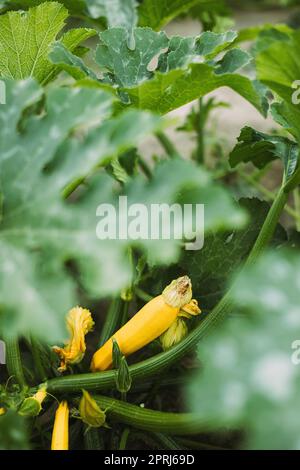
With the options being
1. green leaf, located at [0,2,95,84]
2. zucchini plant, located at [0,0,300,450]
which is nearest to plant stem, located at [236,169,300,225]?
zucchini plant, located at [0,0,300,450]

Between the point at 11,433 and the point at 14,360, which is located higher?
the point at 14,360

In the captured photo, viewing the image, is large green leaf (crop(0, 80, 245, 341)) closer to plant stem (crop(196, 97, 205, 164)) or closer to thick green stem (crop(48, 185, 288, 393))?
thick green stem (crop(48, 185, 288, 393))

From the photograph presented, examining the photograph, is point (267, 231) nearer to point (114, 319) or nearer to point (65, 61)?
point (114, 319)

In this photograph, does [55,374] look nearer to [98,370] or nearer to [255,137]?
[98,370]

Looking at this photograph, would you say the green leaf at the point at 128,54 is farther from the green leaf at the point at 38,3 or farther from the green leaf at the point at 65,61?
the green leaf at the point at 38,3

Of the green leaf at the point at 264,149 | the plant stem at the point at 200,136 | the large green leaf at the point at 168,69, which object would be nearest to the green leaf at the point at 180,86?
the large green leaf at the point at 168,69

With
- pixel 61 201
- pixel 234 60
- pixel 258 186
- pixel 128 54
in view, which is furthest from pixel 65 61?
pixel 258 186

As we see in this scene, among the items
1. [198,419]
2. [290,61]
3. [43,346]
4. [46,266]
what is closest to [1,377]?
[43,346]

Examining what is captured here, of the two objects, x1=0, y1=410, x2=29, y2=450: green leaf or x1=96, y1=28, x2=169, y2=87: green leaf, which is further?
x1=96, y1=28, x2=169, y2=87: green leaf
